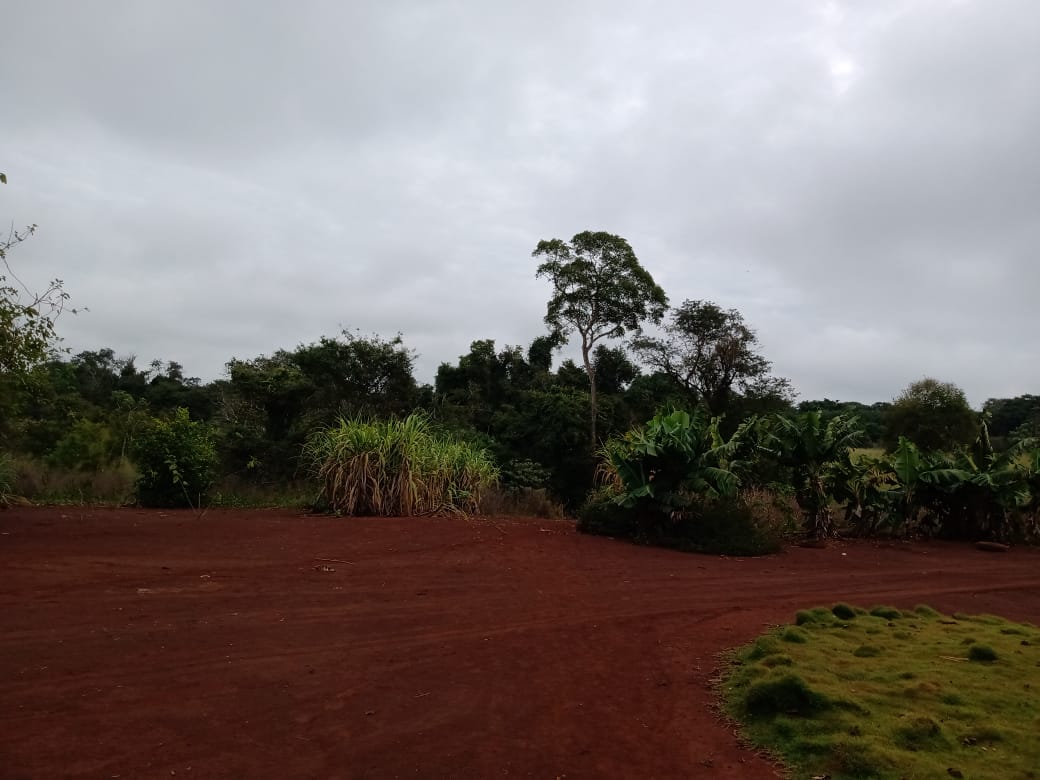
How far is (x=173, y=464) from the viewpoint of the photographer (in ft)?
40.7

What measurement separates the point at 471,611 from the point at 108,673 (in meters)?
2.93

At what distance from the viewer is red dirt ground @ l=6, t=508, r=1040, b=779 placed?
11.3ft

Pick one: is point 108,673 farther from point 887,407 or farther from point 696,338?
point 887,407

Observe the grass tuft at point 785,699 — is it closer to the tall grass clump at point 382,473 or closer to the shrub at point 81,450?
the tall grass clump at point 382,473

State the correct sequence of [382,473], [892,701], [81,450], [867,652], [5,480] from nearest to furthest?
[892,701], [867,652], [5,480], [382,473], [81,450]

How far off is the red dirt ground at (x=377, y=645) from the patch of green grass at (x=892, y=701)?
31cm

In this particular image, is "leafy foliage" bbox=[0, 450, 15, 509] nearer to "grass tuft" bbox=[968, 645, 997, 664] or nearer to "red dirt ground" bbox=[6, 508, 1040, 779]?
"red dirt ground" bbox=[6, 508, 1040, 779]

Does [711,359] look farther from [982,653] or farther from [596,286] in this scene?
[982,653]

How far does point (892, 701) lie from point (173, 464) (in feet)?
38.7

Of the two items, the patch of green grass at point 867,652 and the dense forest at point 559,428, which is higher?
the dense forest at point 559,428

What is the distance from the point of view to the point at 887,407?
3228 cm

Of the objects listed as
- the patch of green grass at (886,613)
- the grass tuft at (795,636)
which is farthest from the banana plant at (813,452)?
the grass tuft at (795,636)

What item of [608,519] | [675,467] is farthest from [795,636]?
[608,519]

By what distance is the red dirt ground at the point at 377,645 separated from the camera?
3.45 metres
